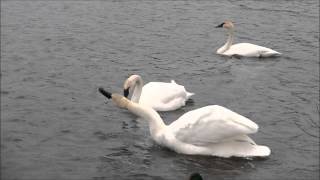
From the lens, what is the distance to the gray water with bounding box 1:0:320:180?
1033cm

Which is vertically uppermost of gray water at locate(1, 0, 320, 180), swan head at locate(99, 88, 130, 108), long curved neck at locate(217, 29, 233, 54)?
swan head at locate(99, 88, 130, 108)

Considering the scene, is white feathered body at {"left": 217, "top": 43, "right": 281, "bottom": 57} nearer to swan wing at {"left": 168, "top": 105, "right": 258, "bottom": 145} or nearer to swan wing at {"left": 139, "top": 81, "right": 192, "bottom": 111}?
swan wing at {"left": 139, "top": 81, "right": 192, "bottom": 111}

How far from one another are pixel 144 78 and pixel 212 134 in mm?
4906

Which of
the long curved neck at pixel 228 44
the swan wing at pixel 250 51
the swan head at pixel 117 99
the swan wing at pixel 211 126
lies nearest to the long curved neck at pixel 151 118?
the swan head at pixel 117 99

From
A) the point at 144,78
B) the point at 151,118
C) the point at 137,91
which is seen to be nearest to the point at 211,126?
the point at 151,118

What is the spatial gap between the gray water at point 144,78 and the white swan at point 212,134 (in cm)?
15

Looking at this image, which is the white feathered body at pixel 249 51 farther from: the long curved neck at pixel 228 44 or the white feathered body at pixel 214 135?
the white feathered body at pixel 214 135

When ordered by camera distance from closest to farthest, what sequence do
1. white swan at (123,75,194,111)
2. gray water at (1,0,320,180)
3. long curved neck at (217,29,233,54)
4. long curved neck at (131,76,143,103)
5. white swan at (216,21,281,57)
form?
1. gray water at (1,0,320,180)
2. white swan at (123,75,194,111)
3. long curved neck at (131,76,143,103)
4. white swan at (216,21,281,57)
5. long curved neck at (217,29,233,54)

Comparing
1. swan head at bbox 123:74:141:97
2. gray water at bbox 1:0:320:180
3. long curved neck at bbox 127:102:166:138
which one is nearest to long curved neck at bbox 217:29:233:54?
gray water at bbox 1:0:320:180

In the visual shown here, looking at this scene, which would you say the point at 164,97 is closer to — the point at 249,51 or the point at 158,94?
the point at 158,94

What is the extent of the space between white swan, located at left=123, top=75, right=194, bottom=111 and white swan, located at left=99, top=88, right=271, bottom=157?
213 cm

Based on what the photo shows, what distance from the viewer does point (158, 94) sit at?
13414 millimetres

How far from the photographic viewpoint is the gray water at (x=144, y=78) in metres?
10.3

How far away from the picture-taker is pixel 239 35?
2145 cm
